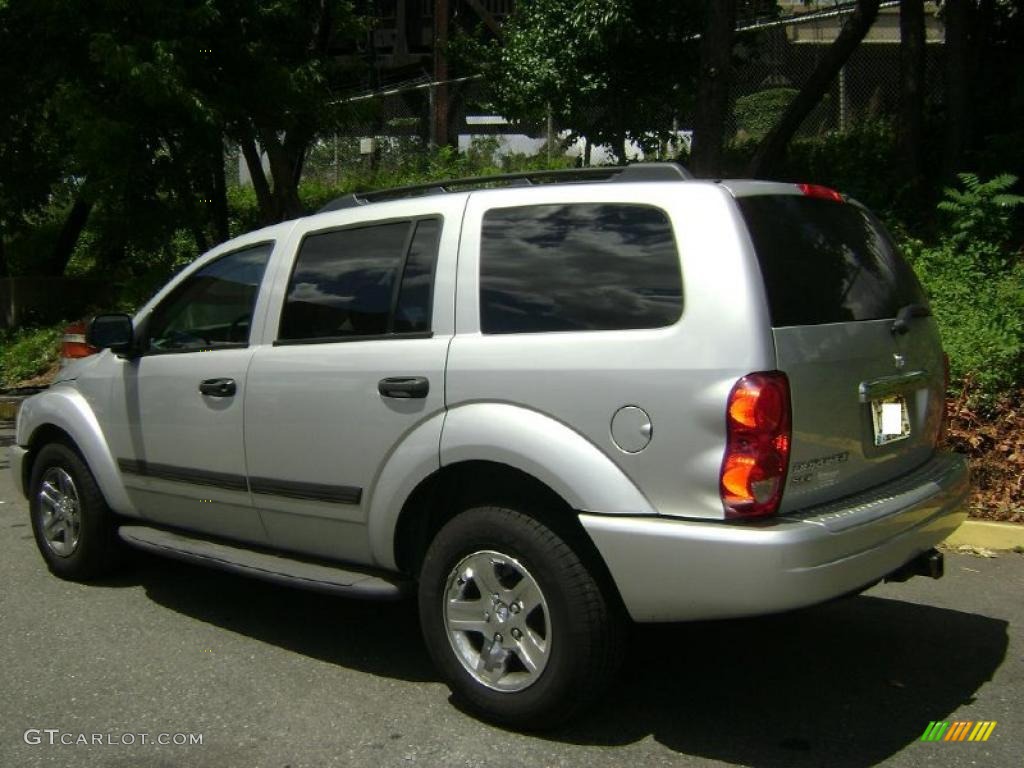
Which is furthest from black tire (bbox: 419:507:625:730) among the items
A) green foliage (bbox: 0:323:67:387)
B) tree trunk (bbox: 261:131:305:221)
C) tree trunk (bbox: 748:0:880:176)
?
green foliage (bbox: 0:323:67:387)

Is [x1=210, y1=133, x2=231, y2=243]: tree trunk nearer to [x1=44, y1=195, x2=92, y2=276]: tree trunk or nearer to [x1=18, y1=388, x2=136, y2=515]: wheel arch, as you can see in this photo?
[x1=44, y1=195, x2=92, y2=276]: tree trunk

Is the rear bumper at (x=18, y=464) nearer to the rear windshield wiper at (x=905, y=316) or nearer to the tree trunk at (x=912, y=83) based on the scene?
the rear windshield wiper at (x=905, y=316)

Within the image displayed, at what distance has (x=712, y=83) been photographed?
35.9ft

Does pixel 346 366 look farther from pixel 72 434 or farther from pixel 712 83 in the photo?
pixel 712 83

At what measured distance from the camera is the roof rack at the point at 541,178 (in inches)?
155

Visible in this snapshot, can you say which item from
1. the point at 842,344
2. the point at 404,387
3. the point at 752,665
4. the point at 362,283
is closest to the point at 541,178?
the point at 362,283

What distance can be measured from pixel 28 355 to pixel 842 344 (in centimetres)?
1415

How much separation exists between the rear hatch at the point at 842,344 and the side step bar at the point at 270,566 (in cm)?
164

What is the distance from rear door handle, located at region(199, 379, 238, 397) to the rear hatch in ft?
7.63

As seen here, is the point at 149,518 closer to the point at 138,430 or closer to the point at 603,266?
the point at 138,430

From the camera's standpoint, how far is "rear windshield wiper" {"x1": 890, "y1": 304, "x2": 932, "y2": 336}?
401cm

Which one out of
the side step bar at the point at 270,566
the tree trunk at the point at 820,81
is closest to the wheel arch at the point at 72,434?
the side step bar at the point at 270,566

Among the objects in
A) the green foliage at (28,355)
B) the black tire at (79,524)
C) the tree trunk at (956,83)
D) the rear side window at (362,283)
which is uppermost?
the tree trunk at (956,83)

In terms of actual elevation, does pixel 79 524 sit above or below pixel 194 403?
below
